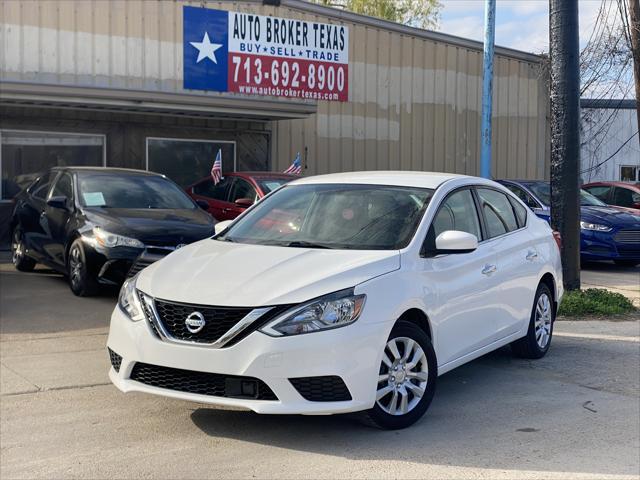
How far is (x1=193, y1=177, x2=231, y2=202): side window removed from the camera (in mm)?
13259

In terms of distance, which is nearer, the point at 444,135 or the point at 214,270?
the point at 214,270

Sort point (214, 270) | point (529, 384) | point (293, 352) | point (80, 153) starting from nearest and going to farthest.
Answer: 1. point (293, 352)
2. point (214, 270)
3. point (529, 384)
4. point (80, 153)

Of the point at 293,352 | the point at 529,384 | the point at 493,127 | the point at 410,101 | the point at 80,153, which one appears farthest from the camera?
the point at 493,127

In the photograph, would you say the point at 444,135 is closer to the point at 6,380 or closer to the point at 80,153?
the point at 80,153

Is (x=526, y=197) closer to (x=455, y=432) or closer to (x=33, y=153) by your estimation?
(x=33, y=153)

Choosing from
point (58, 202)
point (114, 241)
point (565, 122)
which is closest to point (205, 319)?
point (114, 241)

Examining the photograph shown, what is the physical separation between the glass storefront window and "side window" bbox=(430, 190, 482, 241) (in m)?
10.5

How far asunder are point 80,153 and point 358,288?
11.6m

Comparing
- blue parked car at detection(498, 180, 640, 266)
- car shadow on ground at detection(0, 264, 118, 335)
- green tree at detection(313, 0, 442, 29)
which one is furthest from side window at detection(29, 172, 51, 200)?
green tree at detection(313, 0, 442, 29)

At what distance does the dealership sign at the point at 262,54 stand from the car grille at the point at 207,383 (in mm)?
11679

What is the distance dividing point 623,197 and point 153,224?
36.2 feet

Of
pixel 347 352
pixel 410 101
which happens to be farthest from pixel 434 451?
pixel 410 101

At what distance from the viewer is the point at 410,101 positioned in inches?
755

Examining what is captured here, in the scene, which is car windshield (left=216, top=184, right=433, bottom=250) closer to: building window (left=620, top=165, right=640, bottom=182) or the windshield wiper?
the windshield wiper
